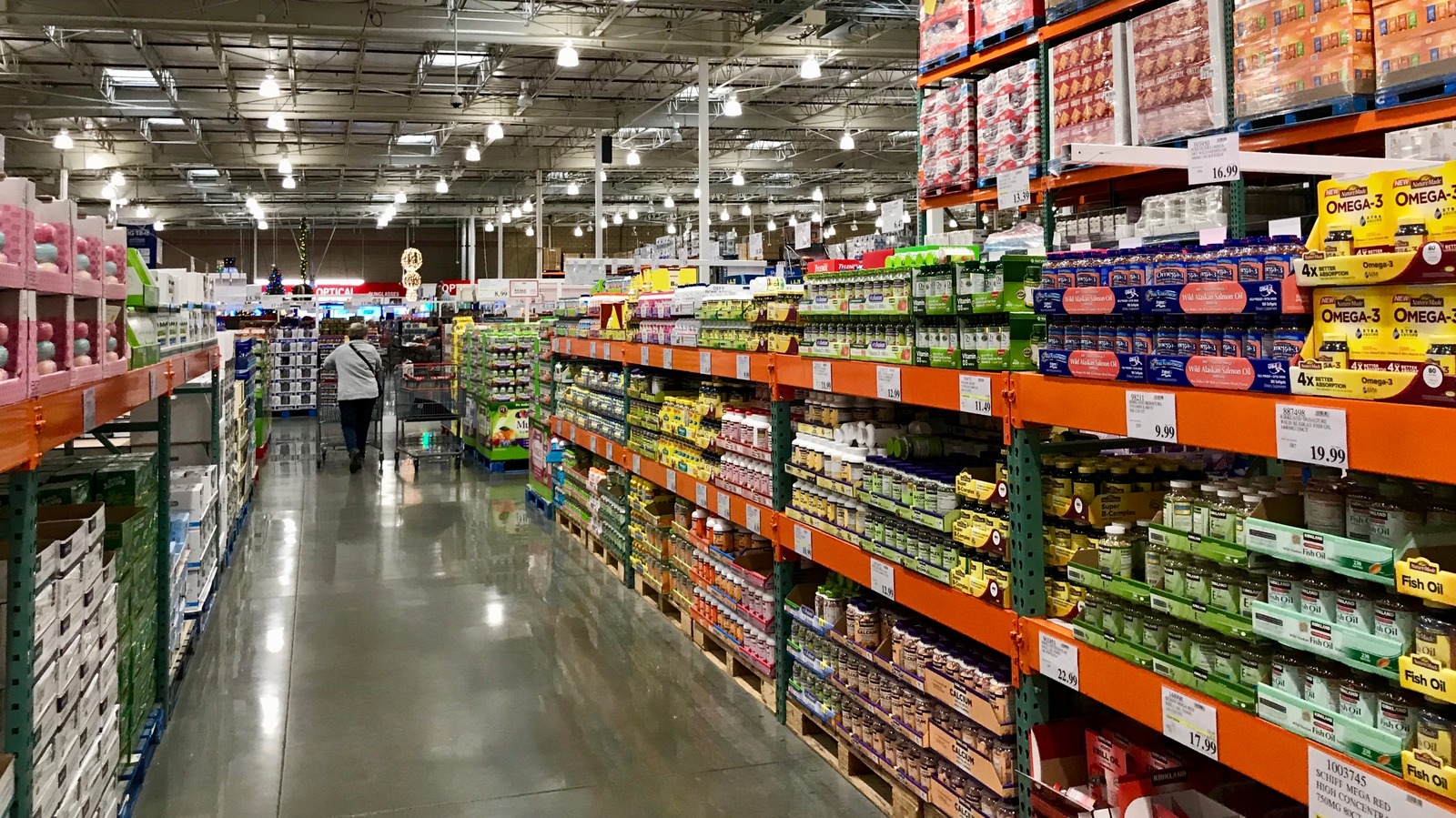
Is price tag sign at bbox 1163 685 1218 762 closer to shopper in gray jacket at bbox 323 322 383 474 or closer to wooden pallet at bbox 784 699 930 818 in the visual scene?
wooden pallet at bbox 784 699 930 818

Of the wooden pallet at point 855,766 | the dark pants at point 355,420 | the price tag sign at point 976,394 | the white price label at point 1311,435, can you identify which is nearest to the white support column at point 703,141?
the dark pants at point 355,420

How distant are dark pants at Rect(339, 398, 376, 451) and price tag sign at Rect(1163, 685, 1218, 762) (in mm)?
12191

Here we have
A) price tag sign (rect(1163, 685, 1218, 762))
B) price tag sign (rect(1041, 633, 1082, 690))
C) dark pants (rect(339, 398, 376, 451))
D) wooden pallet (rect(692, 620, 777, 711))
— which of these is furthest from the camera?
dark pants (rect(339, 398, 376, 451))

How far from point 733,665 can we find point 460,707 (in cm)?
134

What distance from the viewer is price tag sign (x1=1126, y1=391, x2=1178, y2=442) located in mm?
2283

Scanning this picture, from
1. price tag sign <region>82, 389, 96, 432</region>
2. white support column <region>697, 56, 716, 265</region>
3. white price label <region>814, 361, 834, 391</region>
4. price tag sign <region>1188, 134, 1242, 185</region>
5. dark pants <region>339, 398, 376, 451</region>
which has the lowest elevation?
dark pants <region>339, 398, 376, 451</region>

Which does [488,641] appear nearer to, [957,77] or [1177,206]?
[957,77]

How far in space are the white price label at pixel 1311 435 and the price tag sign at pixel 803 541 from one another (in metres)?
2.41

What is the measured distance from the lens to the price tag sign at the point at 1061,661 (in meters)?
2.62

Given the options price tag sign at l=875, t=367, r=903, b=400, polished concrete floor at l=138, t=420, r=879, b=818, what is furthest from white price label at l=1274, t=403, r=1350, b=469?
polished concrete floor at l=138, t=420, r=879, b=818

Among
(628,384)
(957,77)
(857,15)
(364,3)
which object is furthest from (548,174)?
(957,77)

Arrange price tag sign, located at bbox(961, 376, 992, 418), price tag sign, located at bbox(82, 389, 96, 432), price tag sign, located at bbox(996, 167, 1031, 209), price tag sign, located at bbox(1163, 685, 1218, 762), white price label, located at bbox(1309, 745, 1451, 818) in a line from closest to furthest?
white price label, located at bbox(1309, 745, 1451, 818) < price tag sign, located at bbox(1163, 685, 1218, 762) < price tag sign, located at bbox(82, 389, 96, 432) < price tag sign, located at bbox(961, 376, 992, 418) < price tag sign, located at bbox(996, 167, 1031, 209)

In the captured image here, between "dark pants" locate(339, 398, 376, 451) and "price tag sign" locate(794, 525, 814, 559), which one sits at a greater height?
"dark pants" locate(339, 398, 376, 451)

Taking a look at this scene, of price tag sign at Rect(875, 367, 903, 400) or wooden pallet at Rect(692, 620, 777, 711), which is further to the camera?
wooden pallet at Rect(692, 620, 777, 711)
